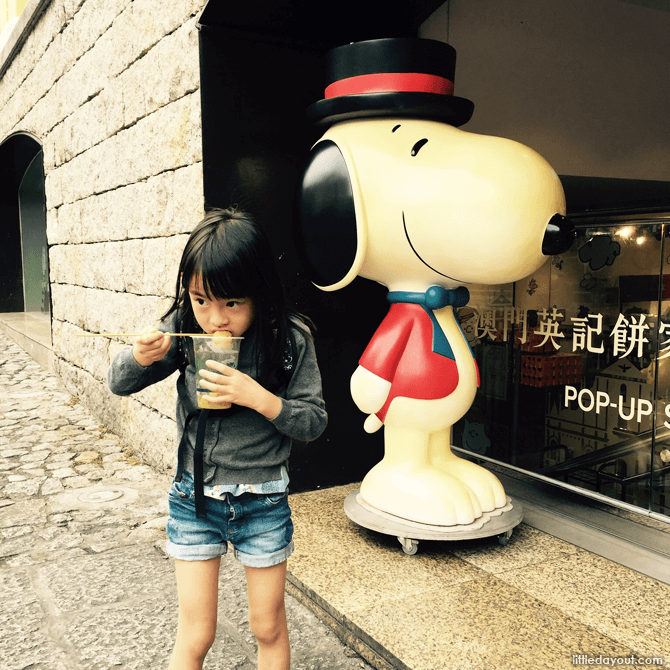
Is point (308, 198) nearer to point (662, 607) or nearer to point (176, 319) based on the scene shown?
point (176, 319)

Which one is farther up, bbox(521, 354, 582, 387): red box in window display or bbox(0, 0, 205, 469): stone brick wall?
bbox(0, 0, 205, 469): stone brick wall

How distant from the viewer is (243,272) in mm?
→ 1627

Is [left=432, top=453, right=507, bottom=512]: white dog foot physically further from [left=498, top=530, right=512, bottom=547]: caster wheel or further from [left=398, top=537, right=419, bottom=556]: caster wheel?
[left=398, top=537, right=419, bottom=556]: caster wheel

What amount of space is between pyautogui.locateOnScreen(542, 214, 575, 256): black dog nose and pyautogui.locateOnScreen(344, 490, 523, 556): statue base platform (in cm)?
111

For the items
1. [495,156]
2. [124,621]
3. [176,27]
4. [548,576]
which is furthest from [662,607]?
[176,27]

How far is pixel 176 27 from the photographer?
3447 mm

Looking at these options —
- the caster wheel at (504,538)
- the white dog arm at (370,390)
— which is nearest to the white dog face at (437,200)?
the white dog arm at (370,390)

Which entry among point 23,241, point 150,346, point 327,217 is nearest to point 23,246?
point 23,241

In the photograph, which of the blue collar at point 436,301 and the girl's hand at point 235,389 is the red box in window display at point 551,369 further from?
the girl's hand at point 235,389

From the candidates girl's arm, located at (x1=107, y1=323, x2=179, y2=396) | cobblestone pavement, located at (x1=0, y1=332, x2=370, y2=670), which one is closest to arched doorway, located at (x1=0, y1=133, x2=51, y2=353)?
cobblestone pavement, located at (x1=0, y1=332, x2=370, y2=670)

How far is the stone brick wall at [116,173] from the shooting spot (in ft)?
11.6

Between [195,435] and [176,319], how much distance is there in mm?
327

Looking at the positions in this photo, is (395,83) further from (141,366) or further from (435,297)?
(141,366)

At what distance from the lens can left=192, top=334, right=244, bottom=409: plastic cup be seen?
159cm
